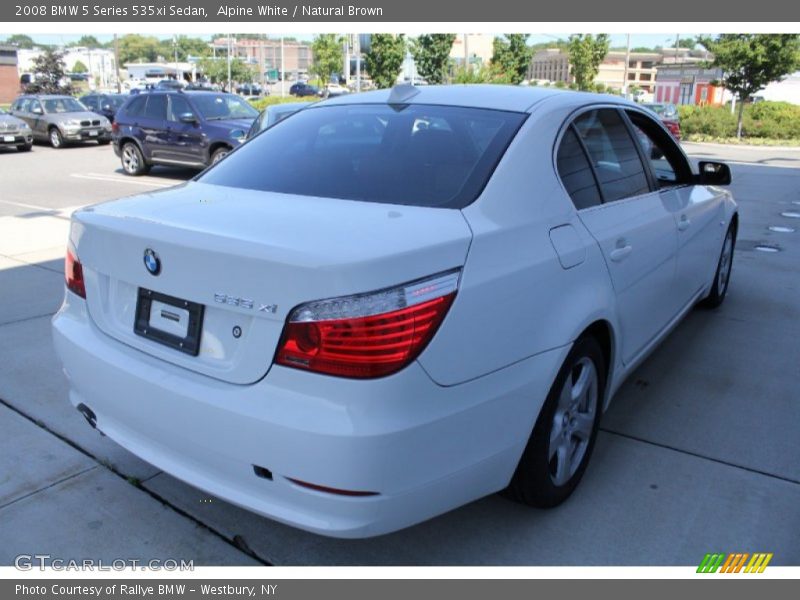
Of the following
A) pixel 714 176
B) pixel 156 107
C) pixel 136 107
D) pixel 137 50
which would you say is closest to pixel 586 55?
pixel 136 107

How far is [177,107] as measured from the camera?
1460 centimetres

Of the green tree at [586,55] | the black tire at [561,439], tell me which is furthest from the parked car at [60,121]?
the green tree at [586,55]

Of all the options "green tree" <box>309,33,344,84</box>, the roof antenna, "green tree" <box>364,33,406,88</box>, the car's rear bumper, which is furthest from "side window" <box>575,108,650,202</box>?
"green tree" <box>309,33,344,84</box>

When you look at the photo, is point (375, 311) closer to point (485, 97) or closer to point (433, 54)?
point (485, 97)

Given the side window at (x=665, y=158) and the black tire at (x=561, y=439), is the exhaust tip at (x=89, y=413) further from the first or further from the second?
the side window at (x=665, y=158)

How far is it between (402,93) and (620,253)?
132cm

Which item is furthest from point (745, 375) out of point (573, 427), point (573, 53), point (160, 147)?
point (573, 53)

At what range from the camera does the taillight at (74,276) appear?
2945 millimetres

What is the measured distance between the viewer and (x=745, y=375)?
15.2 feet
